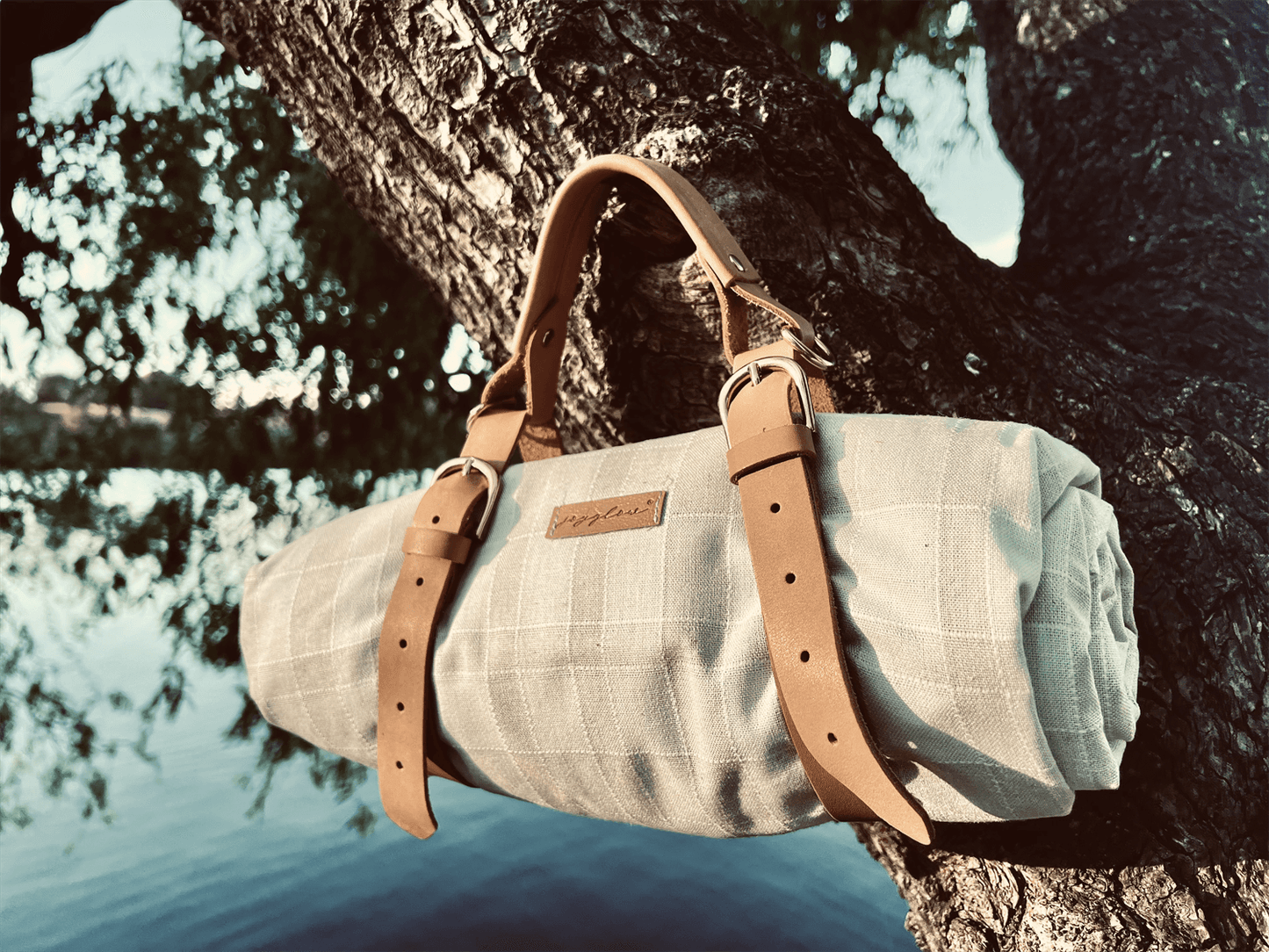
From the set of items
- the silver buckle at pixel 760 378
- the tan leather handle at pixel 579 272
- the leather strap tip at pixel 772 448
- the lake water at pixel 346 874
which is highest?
the tan leather handle at pixel 579 272

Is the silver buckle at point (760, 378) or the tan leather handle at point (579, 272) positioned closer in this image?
the silver buckle at point (760, 378)

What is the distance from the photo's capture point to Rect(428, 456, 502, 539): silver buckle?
1119mm

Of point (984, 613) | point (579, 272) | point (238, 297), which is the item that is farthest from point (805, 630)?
point (238, 297)

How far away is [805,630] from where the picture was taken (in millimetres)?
831

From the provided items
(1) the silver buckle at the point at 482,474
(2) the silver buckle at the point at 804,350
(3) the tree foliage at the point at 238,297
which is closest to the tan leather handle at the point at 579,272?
(2) the silver buckle at the point at 804,350

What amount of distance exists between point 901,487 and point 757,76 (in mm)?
782

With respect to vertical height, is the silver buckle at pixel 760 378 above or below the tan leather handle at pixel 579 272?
below

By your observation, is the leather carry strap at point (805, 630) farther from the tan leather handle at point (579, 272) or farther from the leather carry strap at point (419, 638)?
the leather carry strap at point (419, 638)

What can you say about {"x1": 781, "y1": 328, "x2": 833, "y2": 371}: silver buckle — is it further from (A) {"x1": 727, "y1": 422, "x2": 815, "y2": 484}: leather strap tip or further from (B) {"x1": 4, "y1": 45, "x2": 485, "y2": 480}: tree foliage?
(B) {"x1": 4, "y1": 45, "x2": 485, "y2": 480}: tree foliage

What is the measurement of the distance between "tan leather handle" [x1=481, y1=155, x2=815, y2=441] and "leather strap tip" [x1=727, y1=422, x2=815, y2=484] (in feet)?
0.58

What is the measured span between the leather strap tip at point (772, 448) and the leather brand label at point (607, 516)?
12 centimetres

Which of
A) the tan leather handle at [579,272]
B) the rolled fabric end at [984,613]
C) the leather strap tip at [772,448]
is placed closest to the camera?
the rolled fabric end at [984,613]

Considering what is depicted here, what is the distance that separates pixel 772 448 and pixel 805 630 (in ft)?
0.70

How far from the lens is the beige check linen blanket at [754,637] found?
2.56 feet
